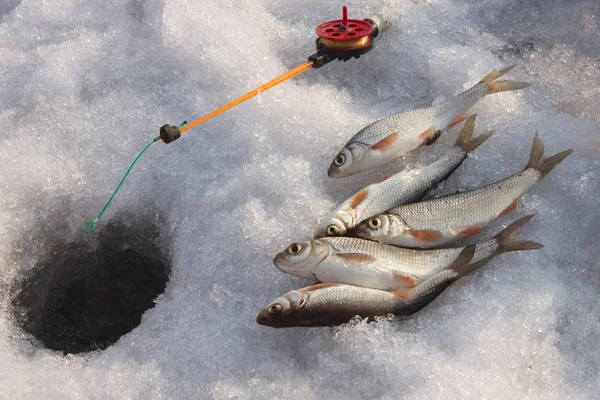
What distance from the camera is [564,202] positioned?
2.51m

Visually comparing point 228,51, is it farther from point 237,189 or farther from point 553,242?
point 553,242

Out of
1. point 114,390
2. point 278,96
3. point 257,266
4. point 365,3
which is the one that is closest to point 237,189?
point 257,266

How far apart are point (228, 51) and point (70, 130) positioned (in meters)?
0.99

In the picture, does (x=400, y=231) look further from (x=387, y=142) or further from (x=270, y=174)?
(x=270, y=174)

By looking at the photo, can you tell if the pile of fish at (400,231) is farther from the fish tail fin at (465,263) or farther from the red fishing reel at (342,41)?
the red fishing reel at (342,41)

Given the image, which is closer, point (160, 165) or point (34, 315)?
point (34, 315)

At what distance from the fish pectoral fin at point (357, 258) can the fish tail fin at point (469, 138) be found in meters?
0.80

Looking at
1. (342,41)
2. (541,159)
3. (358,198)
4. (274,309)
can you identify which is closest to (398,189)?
(358,198)

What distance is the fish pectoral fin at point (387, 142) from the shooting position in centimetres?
257

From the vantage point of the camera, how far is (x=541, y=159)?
2.48 m

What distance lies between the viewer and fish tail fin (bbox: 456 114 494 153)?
260cm

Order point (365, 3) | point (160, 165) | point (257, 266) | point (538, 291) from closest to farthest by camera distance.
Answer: point (538, 291) → point (257, 266) → point (160, 165) → point (365, 3)

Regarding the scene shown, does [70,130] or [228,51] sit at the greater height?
[228,51]

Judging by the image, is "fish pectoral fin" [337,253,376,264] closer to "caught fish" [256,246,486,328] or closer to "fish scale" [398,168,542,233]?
"caught fish" [256,246,486,328]
